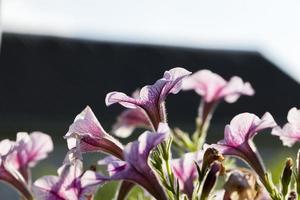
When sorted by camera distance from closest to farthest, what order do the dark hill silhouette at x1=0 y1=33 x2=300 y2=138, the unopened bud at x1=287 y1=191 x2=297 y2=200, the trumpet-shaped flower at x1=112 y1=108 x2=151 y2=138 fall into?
the unopened bud at x1=287 y1=191 x2=297 y2=200
the trumpet-shaped flower at x1=112 y1=108 x2=151 y2=138
the dark hill silhouette at x1=0 y1=33 x2=300 y2=138

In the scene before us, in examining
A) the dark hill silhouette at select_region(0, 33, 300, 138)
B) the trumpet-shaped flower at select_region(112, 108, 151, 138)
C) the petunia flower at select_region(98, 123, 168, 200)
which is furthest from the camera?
the dark hill silhouette at select_region(0, 33, 300, 138)

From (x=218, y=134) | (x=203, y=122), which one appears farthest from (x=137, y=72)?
(x=203, y=122)

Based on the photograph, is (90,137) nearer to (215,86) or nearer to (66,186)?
(66,186)

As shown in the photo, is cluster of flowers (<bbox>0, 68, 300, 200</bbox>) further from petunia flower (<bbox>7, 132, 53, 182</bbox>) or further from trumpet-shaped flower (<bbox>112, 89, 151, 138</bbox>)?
trumpet-shaped flower (<bbox>112, 89, 151, 138</bbox>)

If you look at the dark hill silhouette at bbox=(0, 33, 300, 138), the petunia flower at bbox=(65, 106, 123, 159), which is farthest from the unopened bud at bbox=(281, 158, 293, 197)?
the dark hill silhouette at bbox=(0, 33, 300, 138)

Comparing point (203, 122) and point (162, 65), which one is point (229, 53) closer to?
point (162, 65)
